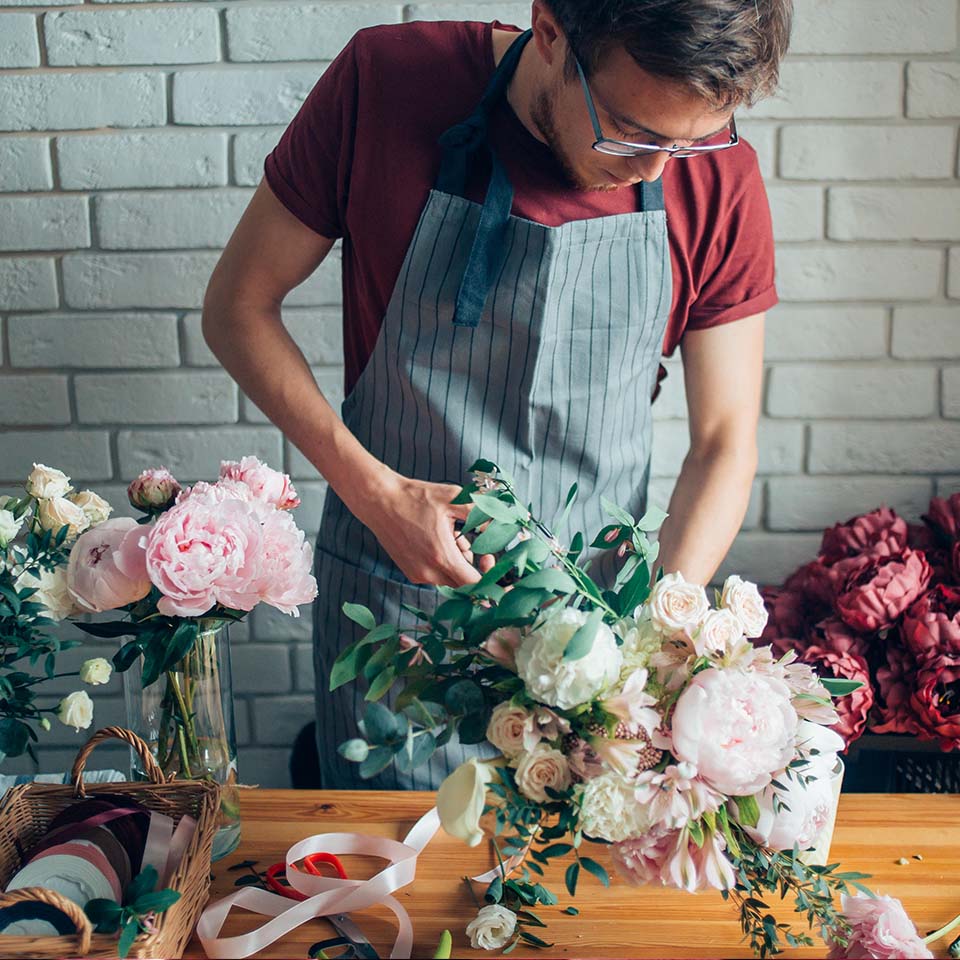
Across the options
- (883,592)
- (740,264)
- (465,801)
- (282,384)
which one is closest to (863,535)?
(883,592)

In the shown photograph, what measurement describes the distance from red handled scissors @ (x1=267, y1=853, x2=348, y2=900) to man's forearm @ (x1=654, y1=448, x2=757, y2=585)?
0.56m

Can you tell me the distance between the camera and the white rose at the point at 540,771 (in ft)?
2.30

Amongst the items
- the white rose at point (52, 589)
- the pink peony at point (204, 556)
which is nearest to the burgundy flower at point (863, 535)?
the pink peony at point (204, 556)

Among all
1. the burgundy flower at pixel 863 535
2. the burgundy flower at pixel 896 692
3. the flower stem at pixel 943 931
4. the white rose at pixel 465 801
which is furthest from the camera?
the burgundy flower at pixel 863 535

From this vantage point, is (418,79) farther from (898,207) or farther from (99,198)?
(898,207)

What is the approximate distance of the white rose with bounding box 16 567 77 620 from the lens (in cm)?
86

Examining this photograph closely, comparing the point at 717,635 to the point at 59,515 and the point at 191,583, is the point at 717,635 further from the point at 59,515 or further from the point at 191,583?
the point at 59,515

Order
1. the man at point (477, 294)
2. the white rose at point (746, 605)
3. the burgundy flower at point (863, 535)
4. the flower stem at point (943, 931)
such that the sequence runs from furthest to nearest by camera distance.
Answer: the burgundy flower at point (863, 535)
the man at point (477, 294)
the flower stem at point (943, 931)
the white rose at point (746, 605)

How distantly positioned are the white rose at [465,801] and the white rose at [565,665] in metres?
0.07

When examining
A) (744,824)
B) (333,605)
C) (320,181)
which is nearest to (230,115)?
(320,181)

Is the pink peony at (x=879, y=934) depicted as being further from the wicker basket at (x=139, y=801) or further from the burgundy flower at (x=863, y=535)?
the burgundy flower at (x=863, y=535)

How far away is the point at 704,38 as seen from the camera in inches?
35.7

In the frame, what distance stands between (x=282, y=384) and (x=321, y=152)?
293 mm

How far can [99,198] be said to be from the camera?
5.08ft
